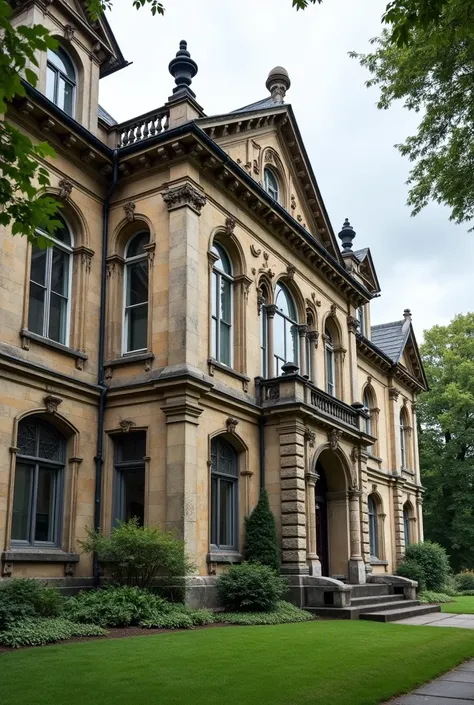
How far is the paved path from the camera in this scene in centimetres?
879

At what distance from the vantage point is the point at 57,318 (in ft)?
59.4

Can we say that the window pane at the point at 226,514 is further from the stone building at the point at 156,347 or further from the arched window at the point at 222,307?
the arched window at the point at 222,307

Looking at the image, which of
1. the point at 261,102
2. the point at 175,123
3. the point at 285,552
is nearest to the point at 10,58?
the point at 175,123

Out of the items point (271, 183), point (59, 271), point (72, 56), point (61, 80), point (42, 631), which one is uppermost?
point (72, 56)

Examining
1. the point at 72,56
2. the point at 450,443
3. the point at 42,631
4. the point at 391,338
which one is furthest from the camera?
the point at 450,443

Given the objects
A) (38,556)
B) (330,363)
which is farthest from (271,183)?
(38,556)

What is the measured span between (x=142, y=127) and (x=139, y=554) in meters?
11.4

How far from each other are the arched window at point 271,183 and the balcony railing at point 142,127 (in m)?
5.17

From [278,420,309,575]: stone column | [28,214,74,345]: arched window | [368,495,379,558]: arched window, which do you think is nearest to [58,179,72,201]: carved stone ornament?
[28,214,74,345]: arched window

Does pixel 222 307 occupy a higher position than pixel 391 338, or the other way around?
pixel 391 338

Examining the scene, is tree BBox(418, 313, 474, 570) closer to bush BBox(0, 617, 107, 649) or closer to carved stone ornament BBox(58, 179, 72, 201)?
carved stone ornament BBox(58, 179, 72, 201)

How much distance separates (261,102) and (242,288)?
8591 millimetres

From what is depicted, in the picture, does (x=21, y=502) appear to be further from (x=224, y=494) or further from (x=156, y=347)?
(x=224, y=494)

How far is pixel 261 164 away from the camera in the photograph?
23.5 meters
